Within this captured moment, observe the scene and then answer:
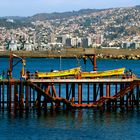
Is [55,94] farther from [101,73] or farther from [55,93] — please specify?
[101,73]

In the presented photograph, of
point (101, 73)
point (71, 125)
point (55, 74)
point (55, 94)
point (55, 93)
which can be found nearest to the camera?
point (71, 125)

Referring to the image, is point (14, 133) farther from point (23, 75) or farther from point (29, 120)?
point (23, 75)

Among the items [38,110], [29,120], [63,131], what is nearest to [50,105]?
[38,110]

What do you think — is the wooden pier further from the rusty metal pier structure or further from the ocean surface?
the ocean surface

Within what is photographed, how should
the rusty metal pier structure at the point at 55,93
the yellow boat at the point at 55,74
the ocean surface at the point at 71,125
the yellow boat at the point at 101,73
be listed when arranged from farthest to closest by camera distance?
the yellow boat at the point at 101,73, the yellow boat at the point at 55,74, the rusty metal pier structure at the point at 55,93, the ocean surface at the point at 71,125

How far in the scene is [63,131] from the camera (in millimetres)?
67125

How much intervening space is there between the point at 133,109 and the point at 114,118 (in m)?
5.61

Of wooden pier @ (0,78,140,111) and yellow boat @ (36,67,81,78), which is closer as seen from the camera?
wooden pier @ (0,78,140,111)

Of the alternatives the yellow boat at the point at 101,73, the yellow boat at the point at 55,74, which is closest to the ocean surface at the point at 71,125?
the yellow boat at the point at 101,73

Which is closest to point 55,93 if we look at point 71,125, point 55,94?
point 55,94

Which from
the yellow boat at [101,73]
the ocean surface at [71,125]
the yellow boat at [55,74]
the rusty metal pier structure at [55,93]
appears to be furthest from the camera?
the yellow boat at [101,73]

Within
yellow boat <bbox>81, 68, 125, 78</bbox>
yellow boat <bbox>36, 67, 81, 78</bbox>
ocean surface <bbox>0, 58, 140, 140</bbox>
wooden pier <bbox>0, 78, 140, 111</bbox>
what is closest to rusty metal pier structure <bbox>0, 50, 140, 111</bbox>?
wooden pier <bbox>0, 78, 140, 111</bbox>

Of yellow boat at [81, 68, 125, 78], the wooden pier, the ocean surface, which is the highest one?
yellow boat at [81, 68, 125, 78]

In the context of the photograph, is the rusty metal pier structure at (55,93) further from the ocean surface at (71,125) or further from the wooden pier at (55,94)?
the ocean surface at (71,125)
